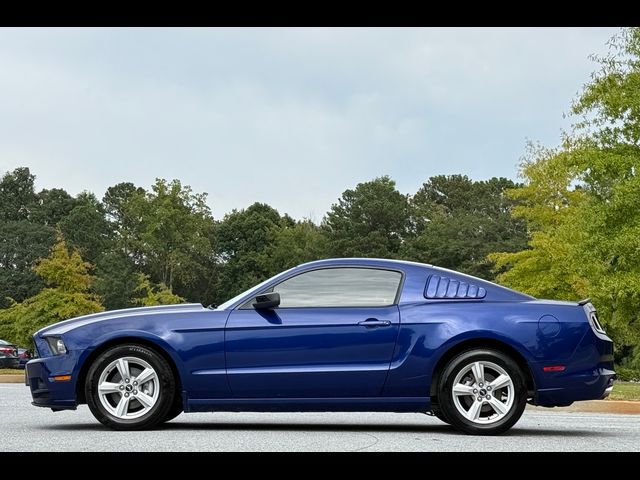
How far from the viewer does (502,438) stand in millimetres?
7977

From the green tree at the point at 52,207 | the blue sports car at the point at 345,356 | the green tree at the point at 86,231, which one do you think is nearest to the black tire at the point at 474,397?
the blue sports car at the point at 345,356

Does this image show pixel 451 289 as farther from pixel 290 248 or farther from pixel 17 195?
pixel 17 195

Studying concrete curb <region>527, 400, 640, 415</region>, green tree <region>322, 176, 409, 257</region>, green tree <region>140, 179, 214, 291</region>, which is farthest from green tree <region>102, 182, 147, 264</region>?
concrete curb <region>527, 400, 640, 415</region>

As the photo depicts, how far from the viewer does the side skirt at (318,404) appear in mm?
8297

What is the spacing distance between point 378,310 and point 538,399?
147 centimetres

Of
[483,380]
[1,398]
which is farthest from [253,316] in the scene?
[1,398]

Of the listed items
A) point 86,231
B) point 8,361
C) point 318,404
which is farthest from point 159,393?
point 86,231

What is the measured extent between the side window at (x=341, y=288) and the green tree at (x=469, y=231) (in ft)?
205

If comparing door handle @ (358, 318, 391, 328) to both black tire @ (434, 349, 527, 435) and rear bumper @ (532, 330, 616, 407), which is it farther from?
rear bumper @ (532, 330, 616, 407)

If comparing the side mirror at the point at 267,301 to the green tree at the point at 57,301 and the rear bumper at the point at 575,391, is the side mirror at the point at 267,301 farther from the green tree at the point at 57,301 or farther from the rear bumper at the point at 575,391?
the green tree at the point at 57,301

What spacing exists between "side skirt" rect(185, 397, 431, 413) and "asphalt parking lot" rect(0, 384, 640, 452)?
0.20m

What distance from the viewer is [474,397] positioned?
8.16 m
